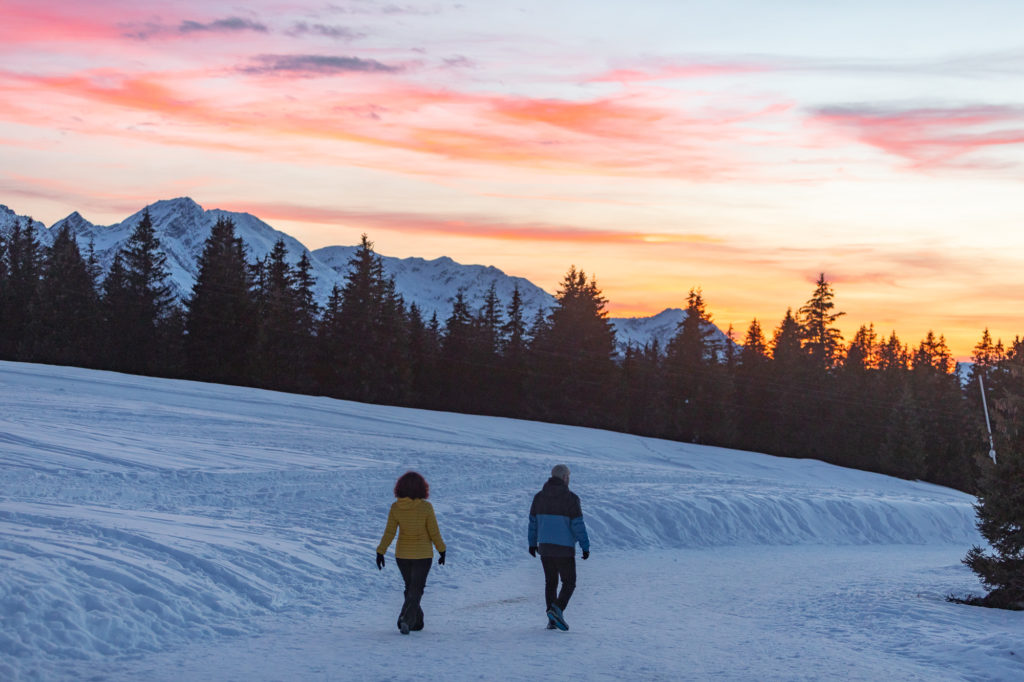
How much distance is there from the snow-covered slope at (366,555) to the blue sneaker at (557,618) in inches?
5.4

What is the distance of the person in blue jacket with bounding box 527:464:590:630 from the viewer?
10.5 meters

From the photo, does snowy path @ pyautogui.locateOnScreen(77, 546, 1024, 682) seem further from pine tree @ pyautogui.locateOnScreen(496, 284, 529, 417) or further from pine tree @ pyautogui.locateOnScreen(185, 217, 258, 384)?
pine tree @ pyautogui.locateOnScreen(496, 284, 529, 417)

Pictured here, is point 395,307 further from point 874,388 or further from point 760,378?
point 874,388

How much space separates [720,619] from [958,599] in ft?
16.2

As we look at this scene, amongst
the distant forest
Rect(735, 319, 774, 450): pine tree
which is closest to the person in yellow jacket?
the distant forest

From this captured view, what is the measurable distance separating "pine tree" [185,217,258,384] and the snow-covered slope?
23982 millimetres

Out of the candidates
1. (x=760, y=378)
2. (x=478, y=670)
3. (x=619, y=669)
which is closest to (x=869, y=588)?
(x=619, y=669)

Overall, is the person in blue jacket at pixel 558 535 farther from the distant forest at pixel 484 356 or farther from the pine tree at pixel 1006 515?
the distant forest at pixel 484 356

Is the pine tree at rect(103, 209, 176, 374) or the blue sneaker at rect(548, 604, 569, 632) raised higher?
the pine tree at rect(103, 209, 176, 374)

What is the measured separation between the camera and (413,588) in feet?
32.7

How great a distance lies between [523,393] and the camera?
244 ft

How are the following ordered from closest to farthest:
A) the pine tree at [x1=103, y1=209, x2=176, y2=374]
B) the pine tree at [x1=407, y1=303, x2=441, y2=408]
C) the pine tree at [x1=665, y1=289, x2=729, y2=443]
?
the pine tree at [x1=103, y1=209, x2=176, y2=374] < the pine tree at [x1=407, y1=303, x2=441, y2=408] < the pine tree at [x1=665, y1=289, x2=729, y2=443]

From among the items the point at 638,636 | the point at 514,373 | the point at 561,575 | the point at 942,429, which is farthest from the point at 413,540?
the point at 942,429

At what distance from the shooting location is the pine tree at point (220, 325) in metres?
59.5
